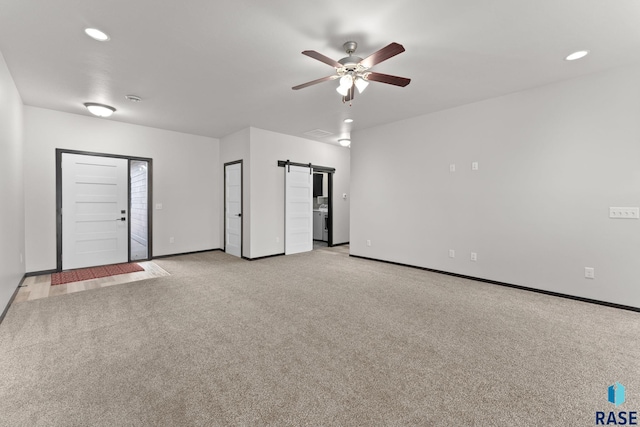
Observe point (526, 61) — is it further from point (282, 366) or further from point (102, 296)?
point (102, 296)

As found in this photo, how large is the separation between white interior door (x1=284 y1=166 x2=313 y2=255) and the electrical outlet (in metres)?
5.00

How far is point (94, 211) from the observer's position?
17.4 ft

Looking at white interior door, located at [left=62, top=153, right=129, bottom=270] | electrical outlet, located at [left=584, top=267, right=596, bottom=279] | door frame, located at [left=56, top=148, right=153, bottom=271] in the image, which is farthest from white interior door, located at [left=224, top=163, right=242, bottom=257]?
electrical outlet, located at [left=584, top=267, right=596, bottom=279]

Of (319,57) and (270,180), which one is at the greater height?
(319,57)

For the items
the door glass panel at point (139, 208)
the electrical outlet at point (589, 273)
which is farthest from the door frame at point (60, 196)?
the electrical outlet at point (589, 273)

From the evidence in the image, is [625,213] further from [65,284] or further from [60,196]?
[60,196]

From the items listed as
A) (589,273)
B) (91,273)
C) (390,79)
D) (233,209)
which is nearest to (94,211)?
(91,273)

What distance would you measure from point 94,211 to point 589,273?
7.84m

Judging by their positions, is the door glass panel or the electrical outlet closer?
the electrical outlet

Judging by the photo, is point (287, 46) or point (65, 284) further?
point (65, 284)

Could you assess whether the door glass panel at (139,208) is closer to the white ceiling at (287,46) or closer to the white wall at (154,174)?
the white wall at (154,174)

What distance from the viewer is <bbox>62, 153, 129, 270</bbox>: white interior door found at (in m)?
5.05

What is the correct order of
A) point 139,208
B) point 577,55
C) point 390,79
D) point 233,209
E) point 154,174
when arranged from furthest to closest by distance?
point 139,208 → point 233,209 → point 154,174 → point 577,55 → point 390,79

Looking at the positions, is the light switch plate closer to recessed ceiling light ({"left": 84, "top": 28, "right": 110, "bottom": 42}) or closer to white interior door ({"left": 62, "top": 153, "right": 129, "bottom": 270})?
recessed ceiling light ({"left": 84, "top": 28, "right": 110, "bottom": 42})
